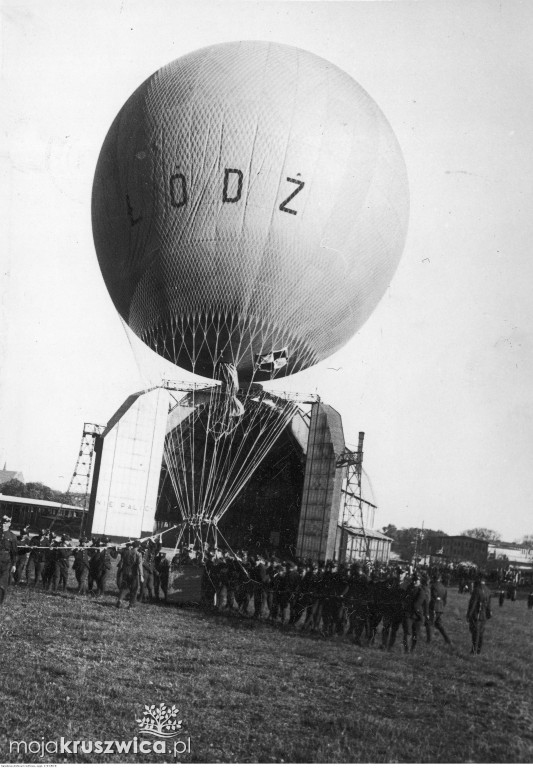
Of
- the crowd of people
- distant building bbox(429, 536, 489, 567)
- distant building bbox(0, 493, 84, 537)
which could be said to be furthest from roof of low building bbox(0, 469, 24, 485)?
the crowd of people

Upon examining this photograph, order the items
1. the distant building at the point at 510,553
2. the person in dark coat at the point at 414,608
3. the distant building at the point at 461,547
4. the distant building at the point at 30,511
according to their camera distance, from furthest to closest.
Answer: the distant building at the point at 461,547, the distant building at the point at 510,553, the distant building at the point at 30,511, the person in dark coat at the point at 414,608

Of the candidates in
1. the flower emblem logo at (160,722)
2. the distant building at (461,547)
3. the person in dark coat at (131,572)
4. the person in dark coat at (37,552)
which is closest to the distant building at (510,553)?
the distant building at (461,547)

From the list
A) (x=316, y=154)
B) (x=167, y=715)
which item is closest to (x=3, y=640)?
(x=167, y=715)

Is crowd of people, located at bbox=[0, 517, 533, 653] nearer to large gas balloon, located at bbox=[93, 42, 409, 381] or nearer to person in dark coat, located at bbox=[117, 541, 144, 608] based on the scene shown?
person in dark coat, located at bbox=[117, 541, 144, 608]

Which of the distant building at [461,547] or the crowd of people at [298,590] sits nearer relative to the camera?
the crowd of people at [298,590]

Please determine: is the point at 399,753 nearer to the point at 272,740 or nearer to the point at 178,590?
the point at 272,740

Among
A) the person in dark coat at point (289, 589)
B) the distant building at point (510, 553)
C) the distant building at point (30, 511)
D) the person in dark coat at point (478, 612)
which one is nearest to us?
the person in dark coat at point (478, 612)

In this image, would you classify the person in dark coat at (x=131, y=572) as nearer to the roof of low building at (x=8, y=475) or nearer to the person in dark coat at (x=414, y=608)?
the person in dark coat at (x=414, y=608)

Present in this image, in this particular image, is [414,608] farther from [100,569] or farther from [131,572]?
[100,569]
